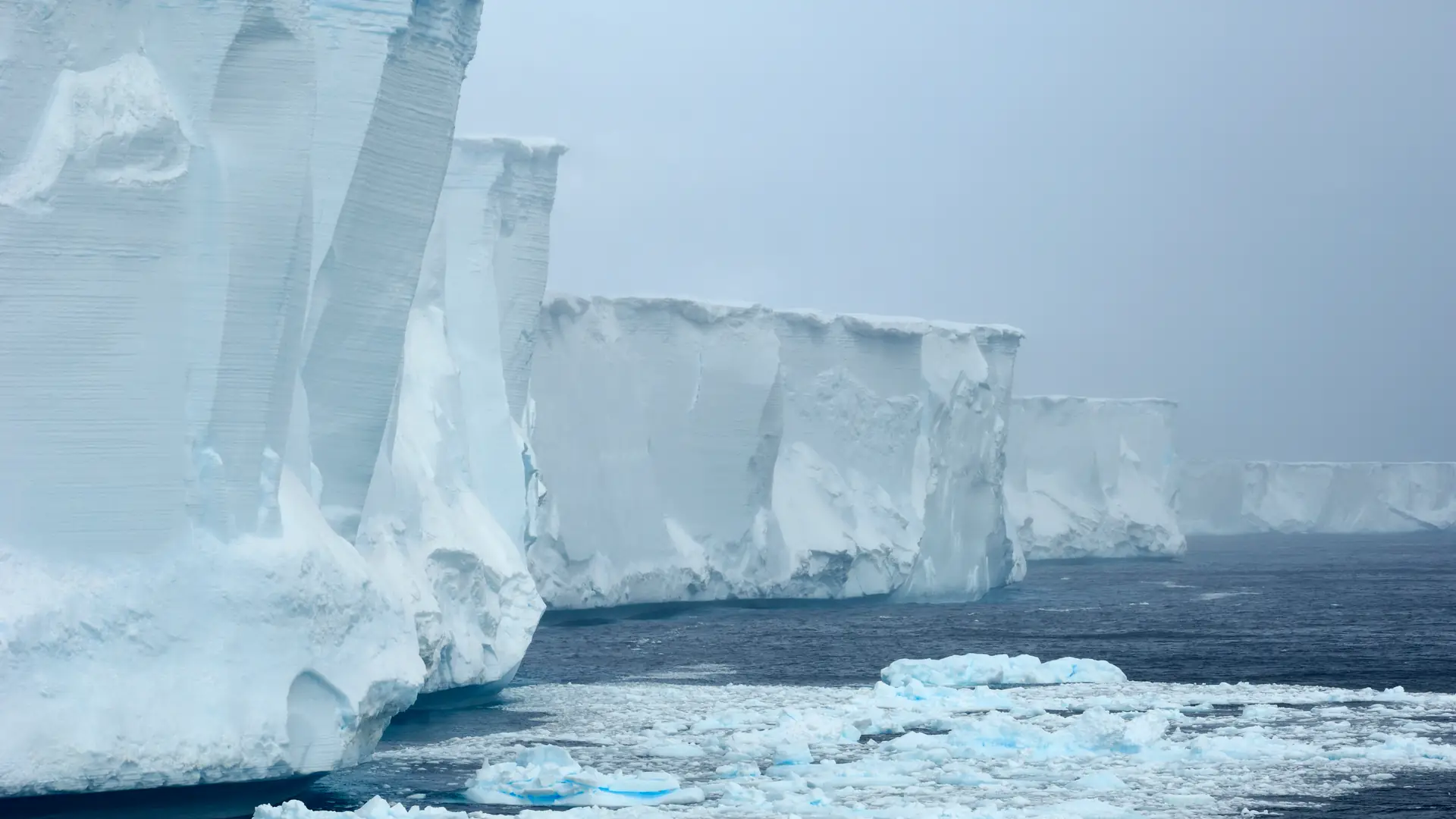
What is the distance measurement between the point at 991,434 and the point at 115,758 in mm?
22569

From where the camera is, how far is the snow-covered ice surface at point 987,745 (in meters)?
9.79

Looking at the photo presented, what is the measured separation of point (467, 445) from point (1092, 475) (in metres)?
28.7

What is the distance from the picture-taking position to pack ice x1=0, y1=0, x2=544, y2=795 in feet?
27.1

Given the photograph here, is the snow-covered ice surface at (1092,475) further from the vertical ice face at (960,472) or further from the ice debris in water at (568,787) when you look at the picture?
the ice debris in water at (568,787)

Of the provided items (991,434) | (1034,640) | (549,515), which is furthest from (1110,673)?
(991,434)

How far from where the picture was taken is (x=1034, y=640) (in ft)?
66.0

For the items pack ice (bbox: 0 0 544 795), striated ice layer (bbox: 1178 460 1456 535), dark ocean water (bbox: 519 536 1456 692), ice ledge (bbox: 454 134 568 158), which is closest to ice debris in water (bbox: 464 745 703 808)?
pack ice (bbox: 0 0 544 795)

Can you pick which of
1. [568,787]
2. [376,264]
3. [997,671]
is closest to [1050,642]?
[997,671]

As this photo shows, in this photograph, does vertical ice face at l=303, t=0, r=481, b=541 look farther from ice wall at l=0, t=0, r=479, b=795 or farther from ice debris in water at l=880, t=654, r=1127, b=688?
ice debris in water at l=880, t=654, r=1127, b=688

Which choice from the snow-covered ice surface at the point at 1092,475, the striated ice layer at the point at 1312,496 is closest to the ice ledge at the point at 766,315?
the snow-covered ice surface at the point at 1092,475

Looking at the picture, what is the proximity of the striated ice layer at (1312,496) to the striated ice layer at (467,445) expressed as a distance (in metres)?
44.1

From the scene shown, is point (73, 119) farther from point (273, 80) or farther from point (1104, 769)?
point (1104, 769)

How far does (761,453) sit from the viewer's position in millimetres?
25219

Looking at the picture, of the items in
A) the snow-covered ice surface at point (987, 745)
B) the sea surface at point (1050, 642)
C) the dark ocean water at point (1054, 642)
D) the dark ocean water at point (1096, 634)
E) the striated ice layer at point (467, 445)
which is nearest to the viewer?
the snow-covered ice surface at point (987, 745)
